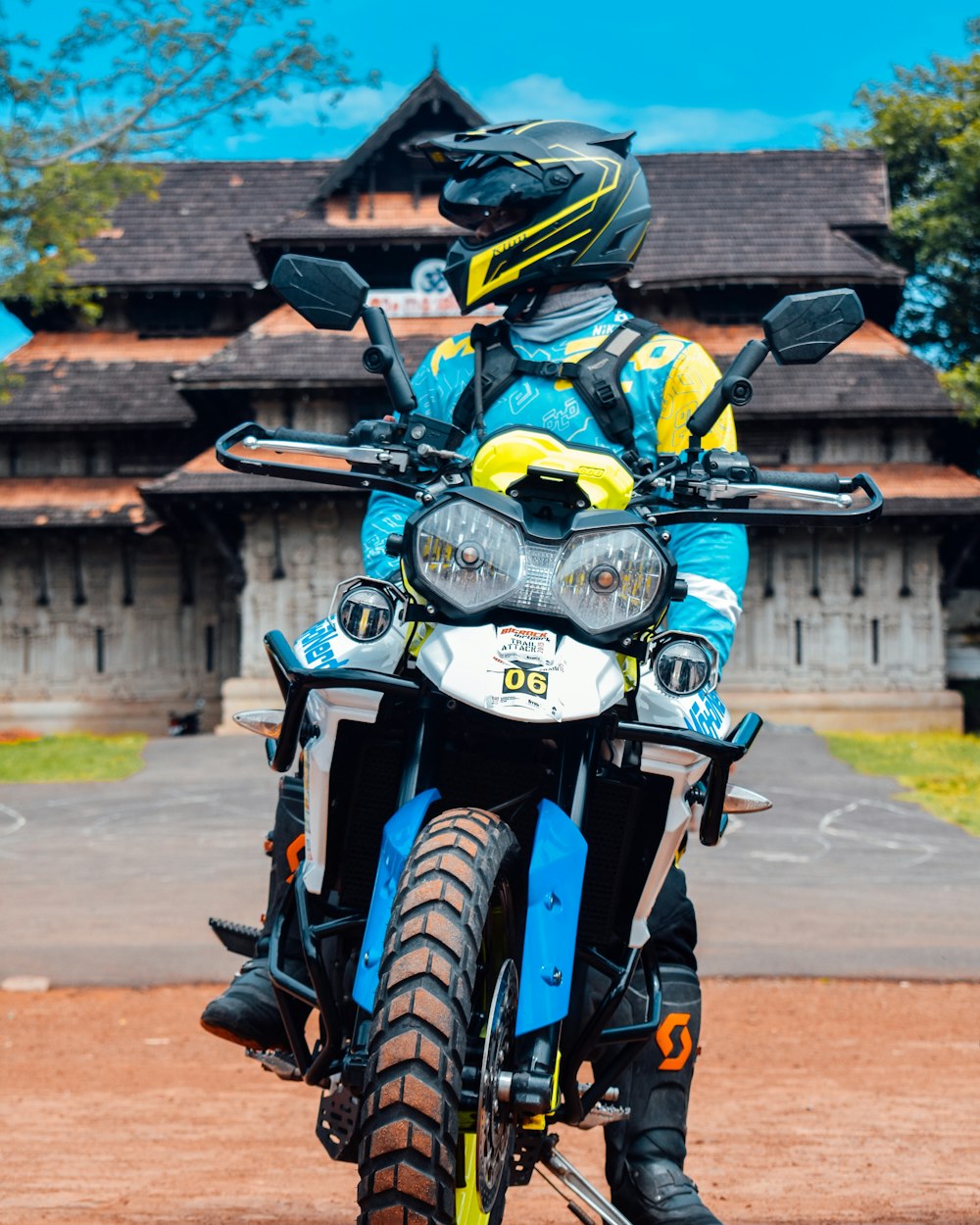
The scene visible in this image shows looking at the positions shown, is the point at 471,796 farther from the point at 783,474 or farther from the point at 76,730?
the point at 76,730

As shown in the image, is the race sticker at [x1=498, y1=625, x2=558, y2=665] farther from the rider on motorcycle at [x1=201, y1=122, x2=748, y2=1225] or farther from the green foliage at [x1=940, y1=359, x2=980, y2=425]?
the green foliage at [x1=940, y1=359, x2=980, y2=425]

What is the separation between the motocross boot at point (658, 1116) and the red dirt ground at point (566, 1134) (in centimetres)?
97

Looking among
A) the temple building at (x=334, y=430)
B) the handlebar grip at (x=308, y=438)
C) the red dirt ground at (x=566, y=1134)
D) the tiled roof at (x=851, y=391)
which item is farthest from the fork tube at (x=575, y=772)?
the tiled roof at (x=851, y=391)

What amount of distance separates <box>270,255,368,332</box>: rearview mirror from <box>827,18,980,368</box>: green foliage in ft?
94.4

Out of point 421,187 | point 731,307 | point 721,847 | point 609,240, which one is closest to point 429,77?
point 421,187

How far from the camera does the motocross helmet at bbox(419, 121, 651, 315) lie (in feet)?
11.9

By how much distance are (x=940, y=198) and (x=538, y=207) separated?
29.5 meters

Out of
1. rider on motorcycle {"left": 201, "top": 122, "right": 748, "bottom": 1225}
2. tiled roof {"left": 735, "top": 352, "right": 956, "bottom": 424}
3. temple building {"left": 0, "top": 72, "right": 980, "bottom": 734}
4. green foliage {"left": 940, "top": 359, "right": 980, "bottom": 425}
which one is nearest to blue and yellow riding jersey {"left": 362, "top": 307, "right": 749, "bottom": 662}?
rider on motorcycle {"left": 201, "top": 122, "right": 748, "bottom": 1225}

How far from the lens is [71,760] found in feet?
69.5

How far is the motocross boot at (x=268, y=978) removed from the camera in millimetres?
3551

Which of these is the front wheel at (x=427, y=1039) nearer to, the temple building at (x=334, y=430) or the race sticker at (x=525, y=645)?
the race sticker at (x=525, y=645)

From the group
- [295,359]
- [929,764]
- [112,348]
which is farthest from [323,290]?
[112,348]

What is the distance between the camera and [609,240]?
12.2 feet

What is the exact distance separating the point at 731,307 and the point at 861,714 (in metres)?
7.49
